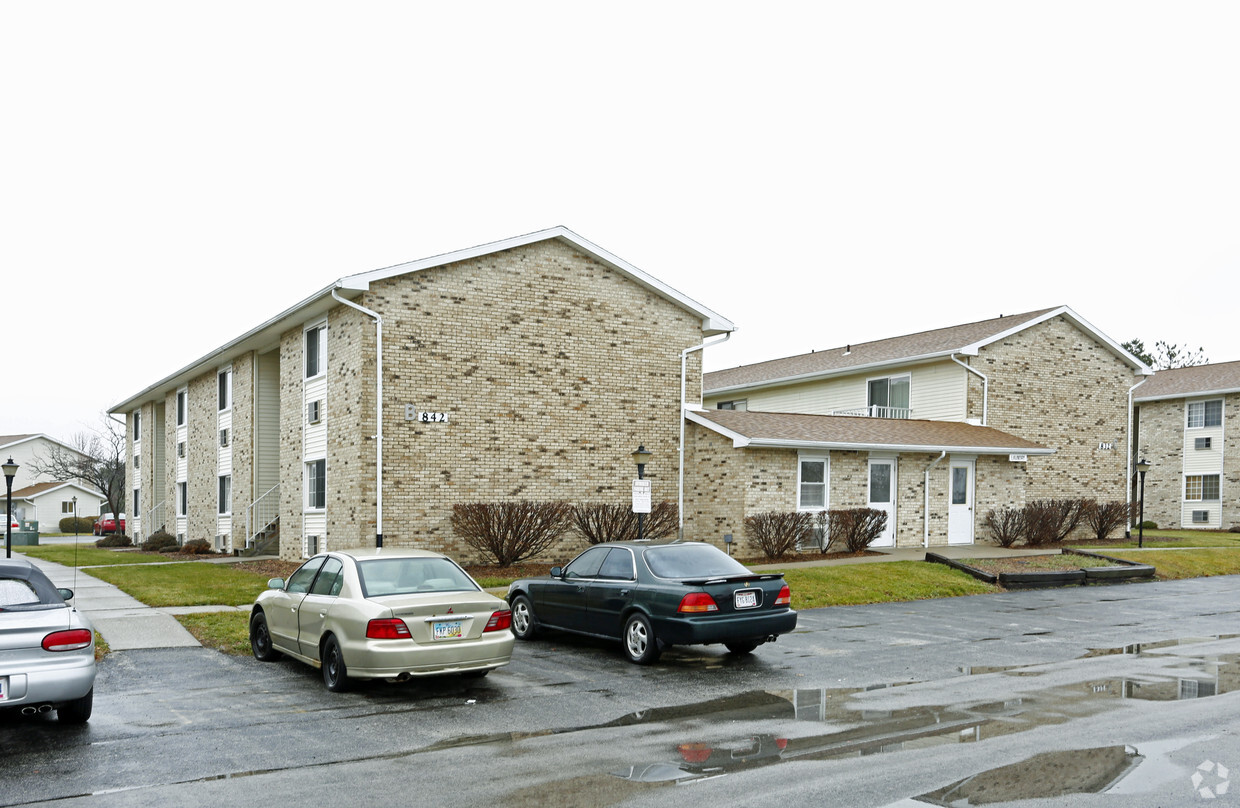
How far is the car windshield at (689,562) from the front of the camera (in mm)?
11062

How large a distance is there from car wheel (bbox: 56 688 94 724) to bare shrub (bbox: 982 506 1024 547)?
23513 mm

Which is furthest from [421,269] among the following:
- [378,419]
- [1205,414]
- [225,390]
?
[1205,414]

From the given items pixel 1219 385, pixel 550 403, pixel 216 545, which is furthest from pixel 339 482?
pixel 1219 385

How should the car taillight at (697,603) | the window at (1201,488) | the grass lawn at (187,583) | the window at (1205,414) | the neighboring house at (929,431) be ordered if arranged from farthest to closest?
the window at (1201,488) → the window at (1205,414) → the neighboring house at (929,431) → the grass lawn at (187,583) → the car taillight at (697,603)

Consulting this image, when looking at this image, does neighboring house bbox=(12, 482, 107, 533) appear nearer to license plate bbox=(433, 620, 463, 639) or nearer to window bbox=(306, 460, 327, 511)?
window bbox=(306, 460, 327, 511)

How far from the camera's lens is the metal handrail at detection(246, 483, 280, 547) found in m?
28.0

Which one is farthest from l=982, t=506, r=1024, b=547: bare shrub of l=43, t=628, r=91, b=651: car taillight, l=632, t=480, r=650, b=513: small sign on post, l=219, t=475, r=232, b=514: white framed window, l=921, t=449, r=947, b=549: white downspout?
l=43, t=628, r=91, b=651: car taillight

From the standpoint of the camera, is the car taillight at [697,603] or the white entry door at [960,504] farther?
the white entry door at [960,504]

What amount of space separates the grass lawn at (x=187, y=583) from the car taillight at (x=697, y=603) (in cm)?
825

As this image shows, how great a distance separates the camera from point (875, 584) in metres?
18.1

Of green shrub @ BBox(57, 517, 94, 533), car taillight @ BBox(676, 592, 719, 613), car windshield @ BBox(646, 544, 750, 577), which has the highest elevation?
car windshield @ BBox(646, 544, 750, 577)

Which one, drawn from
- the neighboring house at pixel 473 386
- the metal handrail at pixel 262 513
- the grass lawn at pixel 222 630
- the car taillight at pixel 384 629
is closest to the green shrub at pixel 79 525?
the metal handrail at pixel 262 513

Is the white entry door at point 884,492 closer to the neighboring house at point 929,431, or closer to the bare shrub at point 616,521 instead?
the neighboring house at point 929,431

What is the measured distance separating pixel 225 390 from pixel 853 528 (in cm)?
2009
